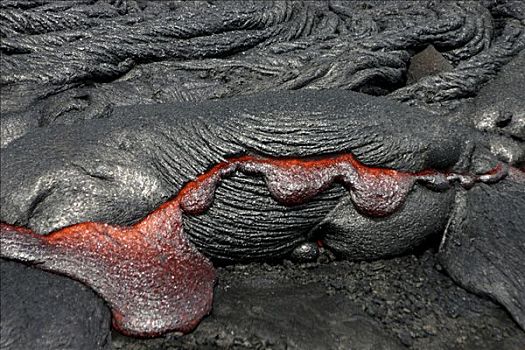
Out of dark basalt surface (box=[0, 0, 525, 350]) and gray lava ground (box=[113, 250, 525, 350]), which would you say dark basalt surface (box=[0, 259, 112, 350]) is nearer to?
dark basalt surface (box=[0, 0, 525, 350])

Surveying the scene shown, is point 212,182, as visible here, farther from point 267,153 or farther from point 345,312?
point 345,312

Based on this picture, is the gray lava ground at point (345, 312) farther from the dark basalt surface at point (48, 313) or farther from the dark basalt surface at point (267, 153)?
the dark basalt surface at point (48, 313)

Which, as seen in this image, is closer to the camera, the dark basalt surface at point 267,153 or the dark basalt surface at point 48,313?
the dark basalt surface at point 48,313

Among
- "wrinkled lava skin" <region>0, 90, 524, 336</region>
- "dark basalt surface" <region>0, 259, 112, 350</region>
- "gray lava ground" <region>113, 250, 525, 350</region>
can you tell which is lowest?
"gray lava ground" <region>113, 250, 525, 350</region>

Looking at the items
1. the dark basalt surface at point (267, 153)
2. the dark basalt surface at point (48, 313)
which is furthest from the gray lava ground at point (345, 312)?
the dark basalt surface at point (48, 313)

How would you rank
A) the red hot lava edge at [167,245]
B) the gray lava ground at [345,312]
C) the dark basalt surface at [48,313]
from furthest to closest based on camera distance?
1. the gray lava ground at [345,312]
2. the red hot lava edge at [167,245]
3. the dark basalt surface at [48,313]

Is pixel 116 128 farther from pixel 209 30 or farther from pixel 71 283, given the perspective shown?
pixel 209 30

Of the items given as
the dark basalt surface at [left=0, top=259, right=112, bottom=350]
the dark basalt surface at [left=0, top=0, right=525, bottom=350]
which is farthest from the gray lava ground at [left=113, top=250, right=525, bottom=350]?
the dark basalt surface at [left=0, top=259, right=112, bottom=350]
